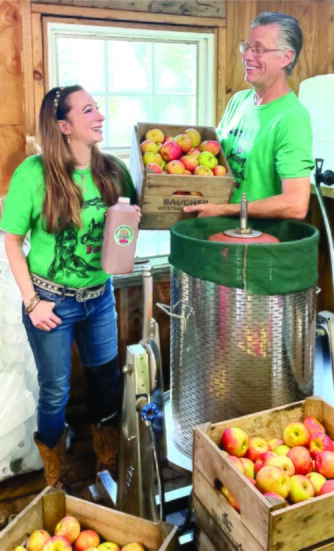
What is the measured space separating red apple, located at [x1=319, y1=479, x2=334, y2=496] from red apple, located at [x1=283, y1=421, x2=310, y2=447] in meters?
0.17

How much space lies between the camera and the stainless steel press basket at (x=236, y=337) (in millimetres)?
1797

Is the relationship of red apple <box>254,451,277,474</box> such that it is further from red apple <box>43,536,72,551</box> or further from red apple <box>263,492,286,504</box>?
red apple <box>43,536,72,551</box>

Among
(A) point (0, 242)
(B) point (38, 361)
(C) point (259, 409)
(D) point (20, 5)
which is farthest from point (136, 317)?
(D) point (20, 5)

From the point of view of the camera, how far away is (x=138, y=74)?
3.10m

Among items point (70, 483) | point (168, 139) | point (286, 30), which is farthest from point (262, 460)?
point (286, 30)

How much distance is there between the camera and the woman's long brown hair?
1935 mm

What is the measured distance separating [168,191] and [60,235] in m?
0.39

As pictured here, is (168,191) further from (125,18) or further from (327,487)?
(125,18)

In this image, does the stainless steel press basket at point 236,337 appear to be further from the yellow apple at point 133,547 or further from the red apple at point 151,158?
the yellow apple at point 133,547

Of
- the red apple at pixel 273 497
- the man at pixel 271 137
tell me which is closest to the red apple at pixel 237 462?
the red apple at pixel 273 497

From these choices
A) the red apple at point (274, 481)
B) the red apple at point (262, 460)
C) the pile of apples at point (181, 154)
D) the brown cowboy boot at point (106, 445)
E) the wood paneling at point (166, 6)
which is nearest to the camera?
the red apple at point (274, 481)

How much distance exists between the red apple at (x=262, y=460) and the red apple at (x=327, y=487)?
0.15 metres

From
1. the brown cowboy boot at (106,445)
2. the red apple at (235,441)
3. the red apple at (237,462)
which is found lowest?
the brown cowboy boot at (106,445)

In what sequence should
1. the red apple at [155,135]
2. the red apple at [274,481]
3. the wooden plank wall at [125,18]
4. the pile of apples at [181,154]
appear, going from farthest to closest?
the wooden plank wall at [125,18], the red apple at [155,135], the pile of apples at [181,154], the red apple at [274,481]
